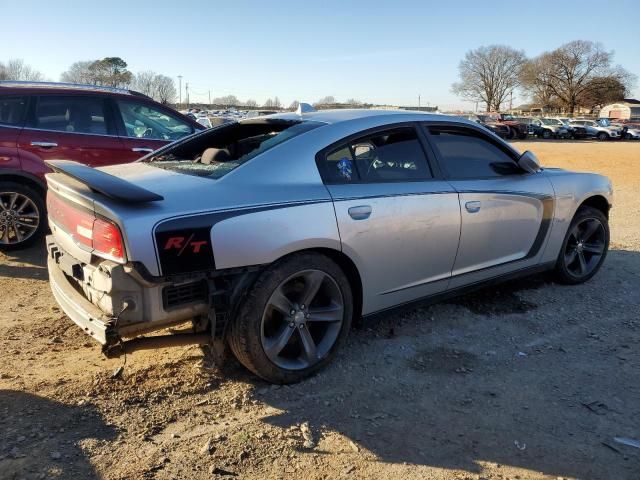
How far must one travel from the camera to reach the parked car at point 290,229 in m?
2.72

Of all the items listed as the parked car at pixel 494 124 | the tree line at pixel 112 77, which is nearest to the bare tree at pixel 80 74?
the tree line at pixel 112 77

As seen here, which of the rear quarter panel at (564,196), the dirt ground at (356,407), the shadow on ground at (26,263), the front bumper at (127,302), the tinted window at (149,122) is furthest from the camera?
the tinted window at (149,122)

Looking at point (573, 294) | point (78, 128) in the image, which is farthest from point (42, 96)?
point (573, 294)

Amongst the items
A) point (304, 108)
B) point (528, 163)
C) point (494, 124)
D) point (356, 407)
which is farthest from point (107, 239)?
point (494, 124)

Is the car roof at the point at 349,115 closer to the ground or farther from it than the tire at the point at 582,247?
farther from it

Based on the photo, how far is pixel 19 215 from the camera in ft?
Result: 18.9

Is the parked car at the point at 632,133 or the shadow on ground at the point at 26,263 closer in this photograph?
the shadow on ground at the point at 26,263

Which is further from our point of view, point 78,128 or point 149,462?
point 78,128

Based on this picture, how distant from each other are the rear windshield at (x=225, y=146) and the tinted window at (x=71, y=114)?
7.90ft

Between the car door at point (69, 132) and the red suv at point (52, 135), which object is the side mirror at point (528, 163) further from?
the car door at point (69, 132)

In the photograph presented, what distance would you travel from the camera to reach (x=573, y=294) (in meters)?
4.98

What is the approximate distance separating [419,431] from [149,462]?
1333 millimetres

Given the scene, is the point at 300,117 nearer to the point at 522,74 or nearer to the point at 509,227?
the point at 509,227

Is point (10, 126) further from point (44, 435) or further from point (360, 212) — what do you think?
point (360, 212)
